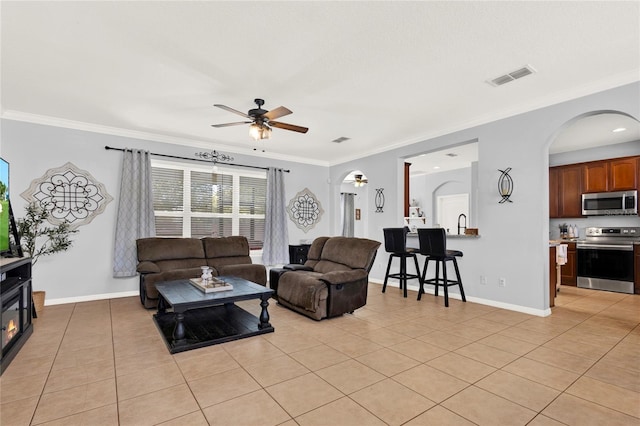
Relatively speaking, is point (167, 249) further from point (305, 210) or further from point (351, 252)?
point (305, 210)

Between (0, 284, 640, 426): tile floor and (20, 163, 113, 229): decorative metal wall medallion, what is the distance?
5.14ft

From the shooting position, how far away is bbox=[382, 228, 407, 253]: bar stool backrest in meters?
4.99

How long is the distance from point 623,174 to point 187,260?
750 cm

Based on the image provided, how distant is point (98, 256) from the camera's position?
16.1 ft

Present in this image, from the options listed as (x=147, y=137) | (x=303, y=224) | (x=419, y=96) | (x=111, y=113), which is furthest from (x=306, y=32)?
(x=303, y=224)

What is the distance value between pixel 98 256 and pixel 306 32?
15.0 ft

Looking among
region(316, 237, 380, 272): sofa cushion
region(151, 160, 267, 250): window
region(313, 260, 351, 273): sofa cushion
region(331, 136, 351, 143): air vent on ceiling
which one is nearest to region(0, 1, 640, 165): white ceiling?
region(331, 136, 351, 143): air vent on ceiling

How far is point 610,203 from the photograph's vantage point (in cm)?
566

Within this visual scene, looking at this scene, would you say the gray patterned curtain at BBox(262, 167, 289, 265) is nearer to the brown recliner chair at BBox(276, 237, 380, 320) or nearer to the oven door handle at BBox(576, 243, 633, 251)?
the brown recliner chair at BBox(276, 237, 380, 320)

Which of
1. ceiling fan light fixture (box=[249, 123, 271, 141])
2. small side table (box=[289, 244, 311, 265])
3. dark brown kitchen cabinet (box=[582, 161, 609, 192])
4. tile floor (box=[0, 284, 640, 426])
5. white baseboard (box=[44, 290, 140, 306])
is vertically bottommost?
white baseboard (box=[44, 290, 140, 306])

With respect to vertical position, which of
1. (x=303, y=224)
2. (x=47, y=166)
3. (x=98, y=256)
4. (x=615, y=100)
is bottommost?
(x=98, y=256)

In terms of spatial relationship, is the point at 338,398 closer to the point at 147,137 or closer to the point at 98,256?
the point at 98,256

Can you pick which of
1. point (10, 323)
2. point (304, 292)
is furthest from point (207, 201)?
point (10, 323)

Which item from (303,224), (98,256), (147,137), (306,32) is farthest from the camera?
(303,224)
